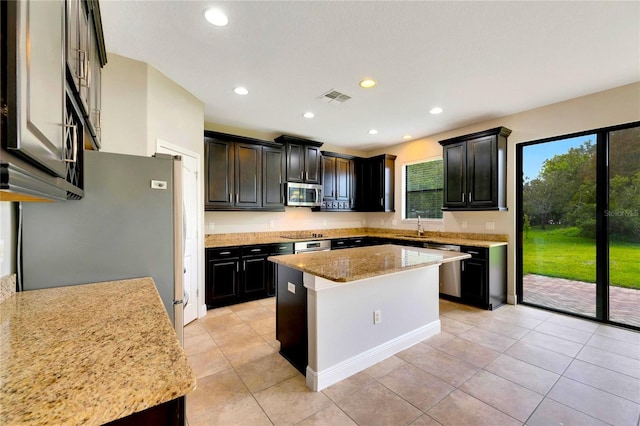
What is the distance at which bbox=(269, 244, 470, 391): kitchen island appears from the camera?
208 cm

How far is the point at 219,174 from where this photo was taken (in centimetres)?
402

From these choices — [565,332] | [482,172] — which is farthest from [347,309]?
[482,172]

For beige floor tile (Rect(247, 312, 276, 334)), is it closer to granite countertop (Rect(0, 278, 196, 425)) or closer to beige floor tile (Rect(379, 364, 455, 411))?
beige floor tile (Rect(379, 364, 455, 411))

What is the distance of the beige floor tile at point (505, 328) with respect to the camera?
2963mm

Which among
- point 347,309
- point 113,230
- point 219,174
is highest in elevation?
point 219,174

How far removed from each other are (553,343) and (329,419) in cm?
251

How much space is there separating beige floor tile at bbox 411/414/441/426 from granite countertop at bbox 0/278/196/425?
1.65 m

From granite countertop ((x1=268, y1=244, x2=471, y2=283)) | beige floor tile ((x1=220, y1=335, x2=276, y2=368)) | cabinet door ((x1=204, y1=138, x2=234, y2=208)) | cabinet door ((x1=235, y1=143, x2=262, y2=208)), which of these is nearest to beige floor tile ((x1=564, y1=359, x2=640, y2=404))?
granite countertop ((x1=268, y1=244, x2=471, y2=283))

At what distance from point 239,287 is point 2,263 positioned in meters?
2.81

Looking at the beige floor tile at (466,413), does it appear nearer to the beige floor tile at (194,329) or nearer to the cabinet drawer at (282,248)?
the beige floor tile at (194,329)

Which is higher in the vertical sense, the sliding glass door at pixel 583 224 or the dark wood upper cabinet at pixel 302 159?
the dark wood upper cabinet at pixel 302 159

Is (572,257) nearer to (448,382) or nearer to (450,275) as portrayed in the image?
(450,275)

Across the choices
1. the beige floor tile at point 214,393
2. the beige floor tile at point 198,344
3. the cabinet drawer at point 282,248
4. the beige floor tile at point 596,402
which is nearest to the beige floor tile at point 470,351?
the beige floor tile at point 596,402

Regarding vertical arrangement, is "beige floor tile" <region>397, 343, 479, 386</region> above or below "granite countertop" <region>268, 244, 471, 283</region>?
below
